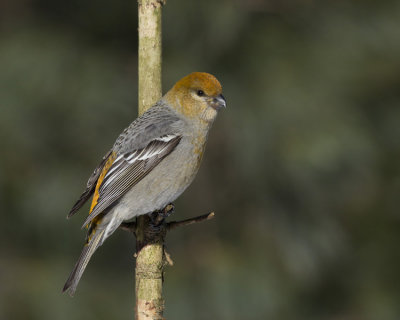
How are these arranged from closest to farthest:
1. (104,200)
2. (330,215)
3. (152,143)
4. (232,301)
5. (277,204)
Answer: (104,200), (152,143), (232,301), (277,204), (330,215)

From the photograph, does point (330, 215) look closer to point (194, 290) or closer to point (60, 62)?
point (194, 290)

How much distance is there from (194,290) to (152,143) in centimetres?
342

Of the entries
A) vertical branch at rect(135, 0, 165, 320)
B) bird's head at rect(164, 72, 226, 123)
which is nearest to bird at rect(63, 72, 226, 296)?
bird's head at rect(164, 72, 226, 123)

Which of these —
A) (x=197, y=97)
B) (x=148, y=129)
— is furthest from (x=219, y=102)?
(x=148, y=129)

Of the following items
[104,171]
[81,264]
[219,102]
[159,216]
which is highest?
[219,102]

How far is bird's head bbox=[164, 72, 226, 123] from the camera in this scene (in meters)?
3.98

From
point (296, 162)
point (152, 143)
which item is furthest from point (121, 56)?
point (152, 143)

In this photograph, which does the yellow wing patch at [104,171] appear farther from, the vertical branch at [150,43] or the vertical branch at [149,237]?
the vertical branch at [150,43]

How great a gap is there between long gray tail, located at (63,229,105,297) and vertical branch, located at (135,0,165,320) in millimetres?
261

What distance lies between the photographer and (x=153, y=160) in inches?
155

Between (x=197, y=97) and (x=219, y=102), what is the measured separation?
16 centimetres

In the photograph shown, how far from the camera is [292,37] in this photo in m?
7.71

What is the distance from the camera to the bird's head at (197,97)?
3982 mm

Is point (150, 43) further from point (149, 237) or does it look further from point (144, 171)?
point (149, 237)
